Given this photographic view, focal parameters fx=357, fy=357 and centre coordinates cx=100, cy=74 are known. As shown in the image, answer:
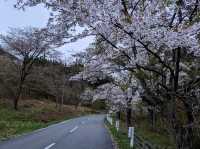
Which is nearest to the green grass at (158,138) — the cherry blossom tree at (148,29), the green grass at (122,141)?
the green grass at (122,141)

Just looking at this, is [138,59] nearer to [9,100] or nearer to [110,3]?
[110,3]

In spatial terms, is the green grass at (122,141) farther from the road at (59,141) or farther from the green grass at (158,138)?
the green grass at (158,138)

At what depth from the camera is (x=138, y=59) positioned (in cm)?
930

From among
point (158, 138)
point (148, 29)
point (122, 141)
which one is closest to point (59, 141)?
point (122, 141)

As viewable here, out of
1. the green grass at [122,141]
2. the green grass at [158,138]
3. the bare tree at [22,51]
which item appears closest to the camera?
the green grass at [122,141]

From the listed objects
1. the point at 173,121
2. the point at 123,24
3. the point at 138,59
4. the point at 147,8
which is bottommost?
the point at 173,121

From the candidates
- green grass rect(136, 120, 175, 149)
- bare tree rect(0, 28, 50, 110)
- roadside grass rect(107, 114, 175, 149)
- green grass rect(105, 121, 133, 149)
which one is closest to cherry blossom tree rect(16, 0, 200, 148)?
roadside grass rect(107, 114, 175, 149)

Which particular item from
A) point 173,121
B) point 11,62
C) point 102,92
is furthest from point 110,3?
point 11,62

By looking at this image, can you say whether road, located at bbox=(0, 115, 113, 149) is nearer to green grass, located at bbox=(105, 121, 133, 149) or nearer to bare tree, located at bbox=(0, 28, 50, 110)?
green grass, located at bbox=(105, 121, 133, 149)


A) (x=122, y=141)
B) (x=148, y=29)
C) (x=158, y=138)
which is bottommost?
(x=158, y=138)

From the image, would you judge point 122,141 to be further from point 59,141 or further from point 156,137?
point 156,137

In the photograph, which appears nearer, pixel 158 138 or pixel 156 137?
pixel 158 138

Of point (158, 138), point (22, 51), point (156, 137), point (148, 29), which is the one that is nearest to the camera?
point (148, 29)

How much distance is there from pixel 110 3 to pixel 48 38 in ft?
6.28
